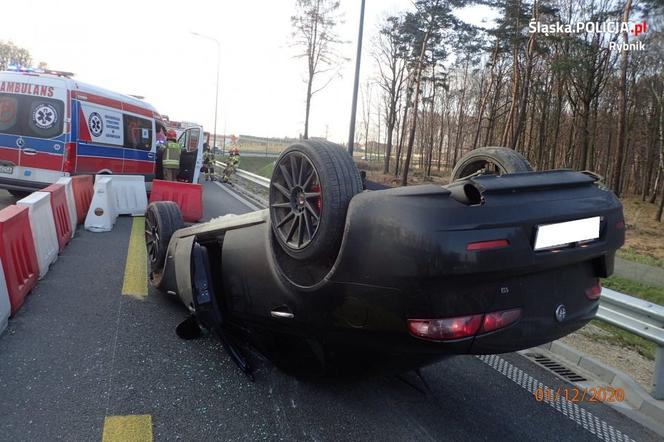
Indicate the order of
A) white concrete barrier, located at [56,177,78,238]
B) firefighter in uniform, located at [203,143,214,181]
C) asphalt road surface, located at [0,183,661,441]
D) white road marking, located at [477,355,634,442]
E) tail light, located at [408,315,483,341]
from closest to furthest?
tail light, located at [408,315,483,341] < asphalt road surface, located at [0,183,661,441] < white road marking, located at [477,355,634,442] < white concrete barrier, located at [56,177,78,238] < firefighter in uniform, located at [203,143,214,181]

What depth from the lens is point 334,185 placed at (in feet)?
7.18

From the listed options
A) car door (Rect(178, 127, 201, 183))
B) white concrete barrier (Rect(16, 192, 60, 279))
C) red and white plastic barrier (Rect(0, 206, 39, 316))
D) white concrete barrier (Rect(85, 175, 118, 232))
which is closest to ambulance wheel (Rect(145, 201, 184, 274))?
red and white plastic barrier (Rect(0, 206, 39, 316))

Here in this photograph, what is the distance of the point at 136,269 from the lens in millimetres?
5477

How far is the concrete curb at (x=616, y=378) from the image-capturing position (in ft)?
9.71

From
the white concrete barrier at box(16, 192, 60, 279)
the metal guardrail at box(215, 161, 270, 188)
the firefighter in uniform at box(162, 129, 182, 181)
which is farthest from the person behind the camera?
the metal guardrail at box(215, 161, 270, 188)

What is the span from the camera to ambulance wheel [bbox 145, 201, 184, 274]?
4312 mm

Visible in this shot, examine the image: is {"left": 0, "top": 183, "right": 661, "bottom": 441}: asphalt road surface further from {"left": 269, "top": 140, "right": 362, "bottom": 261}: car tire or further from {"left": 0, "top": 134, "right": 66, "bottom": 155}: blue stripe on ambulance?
{"left": 0, "top": 134, "right": 66, "bottom": 155}: blue stripe on ambulance

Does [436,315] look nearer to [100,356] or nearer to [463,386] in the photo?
[463,386]

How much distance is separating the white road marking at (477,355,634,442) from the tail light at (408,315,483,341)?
1.43 m

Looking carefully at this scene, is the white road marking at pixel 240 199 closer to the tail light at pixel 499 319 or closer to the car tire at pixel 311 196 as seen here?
the car tire at pixel 311 196

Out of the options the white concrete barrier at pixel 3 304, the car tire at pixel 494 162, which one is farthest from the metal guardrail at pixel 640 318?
the white concrete barrier at pixel 3 304

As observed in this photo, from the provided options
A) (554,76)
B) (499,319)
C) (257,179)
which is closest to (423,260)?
(499,319)

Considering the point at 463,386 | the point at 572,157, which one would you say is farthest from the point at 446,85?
the point at 463,386

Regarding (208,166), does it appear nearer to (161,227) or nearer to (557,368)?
(161,227)
